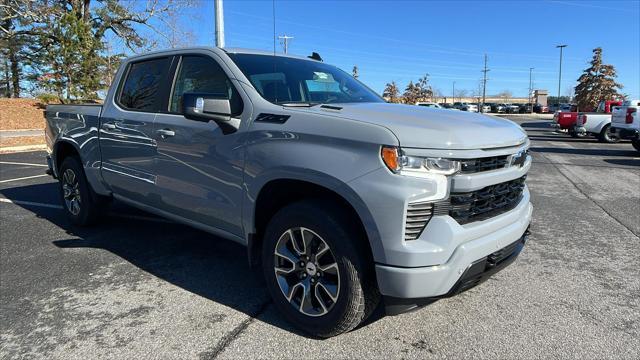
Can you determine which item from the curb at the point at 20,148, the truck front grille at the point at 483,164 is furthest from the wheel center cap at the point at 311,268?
the curb at the point at 20,148

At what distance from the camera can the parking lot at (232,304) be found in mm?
2922

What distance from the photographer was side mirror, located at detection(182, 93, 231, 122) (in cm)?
319

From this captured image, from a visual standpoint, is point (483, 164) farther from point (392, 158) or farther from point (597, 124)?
point (597, 124)

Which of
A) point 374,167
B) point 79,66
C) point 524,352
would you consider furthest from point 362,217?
point 79,66

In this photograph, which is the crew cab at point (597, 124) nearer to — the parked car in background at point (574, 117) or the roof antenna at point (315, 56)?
the parked car in background at point (574, 117)

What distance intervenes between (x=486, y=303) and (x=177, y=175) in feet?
8.62

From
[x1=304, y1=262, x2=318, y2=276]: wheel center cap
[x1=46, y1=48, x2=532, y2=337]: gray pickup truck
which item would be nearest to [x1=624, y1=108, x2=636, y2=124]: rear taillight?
[x1=46, y1=48, x2=532, y2=337]: gray pickup truck

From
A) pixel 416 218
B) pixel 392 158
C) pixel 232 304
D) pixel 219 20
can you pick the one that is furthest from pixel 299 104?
pixel 219 20

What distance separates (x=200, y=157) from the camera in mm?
3578

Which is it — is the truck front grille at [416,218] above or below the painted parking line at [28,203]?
above

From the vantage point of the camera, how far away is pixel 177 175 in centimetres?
383

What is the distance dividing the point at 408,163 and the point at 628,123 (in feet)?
49.1

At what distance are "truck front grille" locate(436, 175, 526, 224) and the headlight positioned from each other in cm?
19

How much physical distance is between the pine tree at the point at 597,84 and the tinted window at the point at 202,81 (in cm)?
5916
